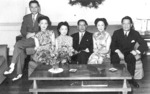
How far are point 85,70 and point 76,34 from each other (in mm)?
1369

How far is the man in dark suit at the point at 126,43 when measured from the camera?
4.55 m

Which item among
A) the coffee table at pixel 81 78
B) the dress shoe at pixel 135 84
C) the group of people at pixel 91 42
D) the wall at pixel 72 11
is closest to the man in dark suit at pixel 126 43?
the group of people at pixel 91 42

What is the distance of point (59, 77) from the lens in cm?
347

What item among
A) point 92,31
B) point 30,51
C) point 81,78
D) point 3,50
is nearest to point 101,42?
point 92,31

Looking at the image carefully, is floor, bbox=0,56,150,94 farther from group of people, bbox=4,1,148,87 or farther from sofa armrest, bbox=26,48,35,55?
sofa armrest, bbox=26,48,35,55

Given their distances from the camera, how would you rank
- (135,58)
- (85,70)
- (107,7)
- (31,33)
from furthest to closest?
1. (107,7)
2. (31,33)
3. (135,58)
4. (85,70)

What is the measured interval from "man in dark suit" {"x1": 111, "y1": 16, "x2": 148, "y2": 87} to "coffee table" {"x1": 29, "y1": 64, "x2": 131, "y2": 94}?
2.59ft

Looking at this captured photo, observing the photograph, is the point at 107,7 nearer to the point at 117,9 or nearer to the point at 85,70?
the point at 117,9

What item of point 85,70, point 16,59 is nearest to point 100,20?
point 85,70

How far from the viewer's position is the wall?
19.7 feet

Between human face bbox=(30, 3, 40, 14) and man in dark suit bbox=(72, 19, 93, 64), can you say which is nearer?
man in dark suit bbox=(72, 19, 93, 64)

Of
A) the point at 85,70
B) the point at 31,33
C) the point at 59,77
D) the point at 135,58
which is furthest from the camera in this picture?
the point at 31,33

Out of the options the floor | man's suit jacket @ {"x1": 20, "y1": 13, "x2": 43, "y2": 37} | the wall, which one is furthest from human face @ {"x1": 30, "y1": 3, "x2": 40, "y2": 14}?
the floor

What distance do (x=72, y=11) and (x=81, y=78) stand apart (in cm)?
291
